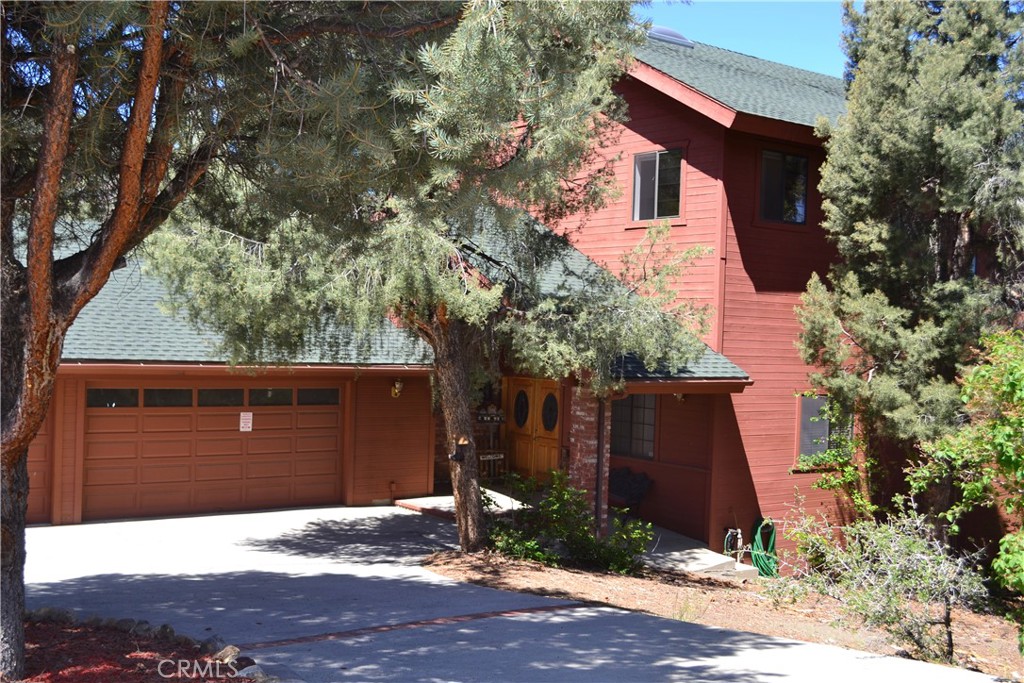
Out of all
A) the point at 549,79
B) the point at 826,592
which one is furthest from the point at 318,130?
the point at 826,592

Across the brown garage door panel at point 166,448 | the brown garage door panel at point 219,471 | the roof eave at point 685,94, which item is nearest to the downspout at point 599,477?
the roof eave at point 685,94

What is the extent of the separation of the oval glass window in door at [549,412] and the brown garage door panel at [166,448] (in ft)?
20.2

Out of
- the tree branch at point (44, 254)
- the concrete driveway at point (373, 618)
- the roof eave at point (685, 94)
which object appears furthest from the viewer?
the roof eave at point (685, 94)

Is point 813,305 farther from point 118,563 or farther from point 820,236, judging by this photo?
point 118,563

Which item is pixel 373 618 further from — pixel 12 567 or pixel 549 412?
pixel 549 412

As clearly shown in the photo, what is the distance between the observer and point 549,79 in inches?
272

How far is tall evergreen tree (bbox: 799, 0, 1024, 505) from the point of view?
12180mm

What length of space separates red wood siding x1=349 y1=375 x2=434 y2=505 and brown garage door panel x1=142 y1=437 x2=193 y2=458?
2711 millimetres

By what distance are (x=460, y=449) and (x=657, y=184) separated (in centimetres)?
635

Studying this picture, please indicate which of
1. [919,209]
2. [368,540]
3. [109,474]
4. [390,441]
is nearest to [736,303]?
[919,209]

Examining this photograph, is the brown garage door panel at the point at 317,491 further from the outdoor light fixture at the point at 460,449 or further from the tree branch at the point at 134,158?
the tree branch at the point at 134,158

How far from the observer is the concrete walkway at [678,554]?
543 inches

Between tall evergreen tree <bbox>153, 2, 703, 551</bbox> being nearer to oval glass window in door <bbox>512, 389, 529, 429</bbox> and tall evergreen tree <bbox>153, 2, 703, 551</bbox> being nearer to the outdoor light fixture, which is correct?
the outdoor light fixture

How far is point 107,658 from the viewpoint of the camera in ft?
21.9
